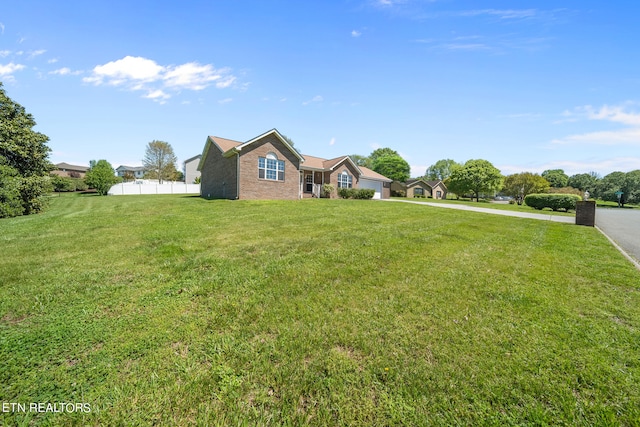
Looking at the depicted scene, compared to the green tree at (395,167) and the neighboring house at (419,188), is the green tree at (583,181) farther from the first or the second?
the green tree at (395,167)

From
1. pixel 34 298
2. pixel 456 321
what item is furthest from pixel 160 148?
pixel 456 321

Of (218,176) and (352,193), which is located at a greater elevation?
(218,176)

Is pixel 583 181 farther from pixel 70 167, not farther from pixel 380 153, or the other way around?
pixel 70 167

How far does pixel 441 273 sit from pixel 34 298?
6.67 meters

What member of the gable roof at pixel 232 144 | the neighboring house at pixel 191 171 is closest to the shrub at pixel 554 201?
the gable roof at pixel 232 144

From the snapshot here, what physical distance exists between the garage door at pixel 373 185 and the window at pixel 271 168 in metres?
13.9

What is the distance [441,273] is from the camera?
4.90m

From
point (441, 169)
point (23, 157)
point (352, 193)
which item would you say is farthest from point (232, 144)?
point (441, 169)

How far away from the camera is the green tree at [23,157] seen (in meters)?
14.2

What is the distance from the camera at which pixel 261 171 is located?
19.0m

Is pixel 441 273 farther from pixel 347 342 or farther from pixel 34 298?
pixel 34 298

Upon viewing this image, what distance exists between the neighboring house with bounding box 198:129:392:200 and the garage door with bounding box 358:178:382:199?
21.6 feet

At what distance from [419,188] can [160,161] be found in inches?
2085

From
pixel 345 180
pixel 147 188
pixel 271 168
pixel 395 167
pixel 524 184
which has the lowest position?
pixel 147 188
